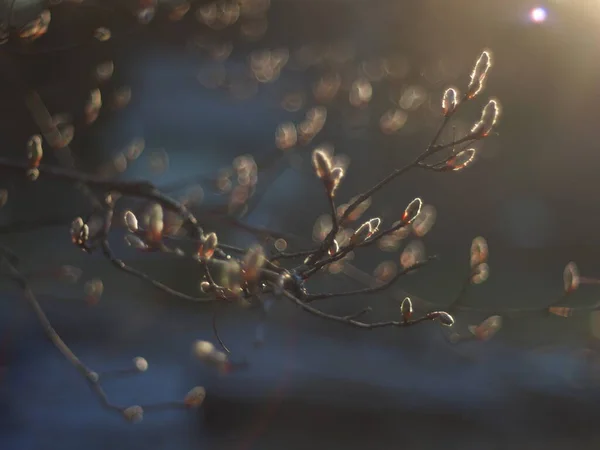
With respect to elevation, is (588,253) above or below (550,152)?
below

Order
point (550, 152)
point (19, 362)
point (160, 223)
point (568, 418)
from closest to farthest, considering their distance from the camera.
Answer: point (160, 223), point (568, 418), point (19, 362), point (550, 152)

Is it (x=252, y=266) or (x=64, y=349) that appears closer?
(x=252, y=266)

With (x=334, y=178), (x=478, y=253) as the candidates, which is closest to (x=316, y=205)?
(x=478, y=253)

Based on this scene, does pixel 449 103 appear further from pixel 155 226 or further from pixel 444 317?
pixel 155 226

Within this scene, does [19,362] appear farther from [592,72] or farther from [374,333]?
[592,72]

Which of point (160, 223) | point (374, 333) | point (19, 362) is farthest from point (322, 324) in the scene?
point (160, 223)

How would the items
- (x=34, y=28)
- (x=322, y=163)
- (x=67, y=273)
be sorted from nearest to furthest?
(x=322, y=163), (x=34, y=28), (x=67, y=273)

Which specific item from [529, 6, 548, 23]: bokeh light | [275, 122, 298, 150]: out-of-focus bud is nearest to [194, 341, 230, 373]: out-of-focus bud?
[275, 122, 298, 150]: out-of-focus bud

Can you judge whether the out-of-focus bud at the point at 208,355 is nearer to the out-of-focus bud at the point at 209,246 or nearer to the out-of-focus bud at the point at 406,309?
the out-of-focus bud at the point at 209,246
